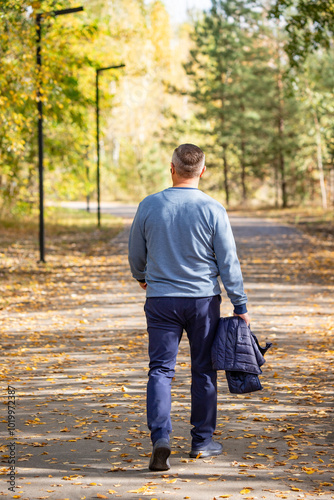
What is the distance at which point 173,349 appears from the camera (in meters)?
4.78

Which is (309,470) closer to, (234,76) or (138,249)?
(138,249)

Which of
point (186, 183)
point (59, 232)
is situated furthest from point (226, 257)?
point (59, 232)

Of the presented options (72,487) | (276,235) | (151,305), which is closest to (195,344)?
(151,305)

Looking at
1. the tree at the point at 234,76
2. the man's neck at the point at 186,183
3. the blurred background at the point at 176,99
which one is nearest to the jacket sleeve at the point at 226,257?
the man's neck at the point at 186,183

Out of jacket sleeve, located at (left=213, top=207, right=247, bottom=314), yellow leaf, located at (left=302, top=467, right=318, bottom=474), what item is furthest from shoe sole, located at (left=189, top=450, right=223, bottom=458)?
jacket sleeve, located at (left=213, top=207, right=247, bottom=314)

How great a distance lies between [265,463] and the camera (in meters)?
4.78

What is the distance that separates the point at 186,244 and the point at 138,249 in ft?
1.12

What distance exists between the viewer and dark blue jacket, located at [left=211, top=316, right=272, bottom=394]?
4762mm

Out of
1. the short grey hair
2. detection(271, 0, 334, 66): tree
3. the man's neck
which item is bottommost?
the man's neck

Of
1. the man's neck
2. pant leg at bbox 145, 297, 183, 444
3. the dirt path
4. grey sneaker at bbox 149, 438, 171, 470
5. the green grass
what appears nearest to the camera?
the dirt path

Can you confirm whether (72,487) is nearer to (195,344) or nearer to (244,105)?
(195,344)

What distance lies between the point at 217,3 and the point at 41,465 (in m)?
45.5

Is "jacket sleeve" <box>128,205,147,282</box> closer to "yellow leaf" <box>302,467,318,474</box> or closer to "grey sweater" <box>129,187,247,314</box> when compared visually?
"grey sweater" <box>129,187,247,314</box>

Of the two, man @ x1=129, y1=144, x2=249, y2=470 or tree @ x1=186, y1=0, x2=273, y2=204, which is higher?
tree @ x1=186, y1=0, x2=273, y2=204
